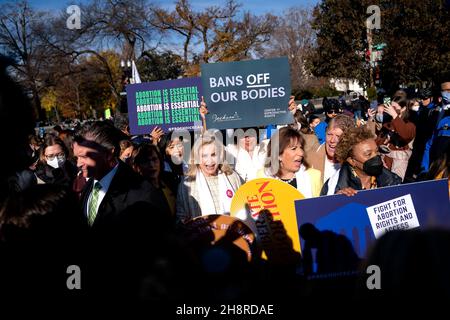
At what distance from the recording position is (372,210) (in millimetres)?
3205

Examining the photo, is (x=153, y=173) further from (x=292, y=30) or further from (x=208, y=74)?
(x=292, y=30)

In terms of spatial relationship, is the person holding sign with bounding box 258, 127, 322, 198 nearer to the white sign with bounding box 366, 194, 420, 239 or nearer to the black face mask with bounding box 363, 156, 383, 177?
the black face mask with bounding box 363, 156, 383, 177

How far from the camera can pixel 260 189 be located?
3627 millimetres

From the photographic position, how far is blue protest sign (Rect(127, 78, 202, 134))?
Result: 688cm

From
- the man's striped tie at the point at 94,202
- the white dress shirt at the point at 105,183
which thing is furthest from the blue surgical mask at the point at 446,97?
the man's striped tie at the point at 94,202

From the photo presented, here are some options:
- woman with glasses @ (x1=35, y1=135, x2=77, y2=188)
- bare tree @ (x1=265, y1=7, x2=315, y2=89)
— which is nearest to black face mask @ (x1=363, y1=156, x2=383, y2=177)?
woman with glasses @ (x1=35, y1=135, x2=77, y2=188)

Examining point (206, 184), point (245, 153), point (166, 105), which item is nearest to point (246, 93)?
point (245, 153)

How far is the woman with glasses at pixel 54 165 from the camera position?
Result: 555 centimetres

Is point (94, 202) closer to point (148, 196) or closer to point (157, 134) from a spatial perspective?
point (148, 196)

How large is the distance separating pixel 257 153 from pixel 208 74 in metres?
1.09

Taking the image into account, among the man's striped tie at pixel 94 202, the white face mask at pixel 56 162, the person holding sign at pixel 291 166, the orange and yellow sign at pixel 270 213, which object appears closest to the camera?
the man's striped tie at pixel 94 202

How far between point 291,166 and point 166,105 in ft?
10.7

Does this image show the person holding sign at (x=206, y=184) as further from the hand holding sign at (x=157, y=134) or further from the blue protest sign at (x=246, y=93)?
the hand holding sign at (x=157, y=134)
